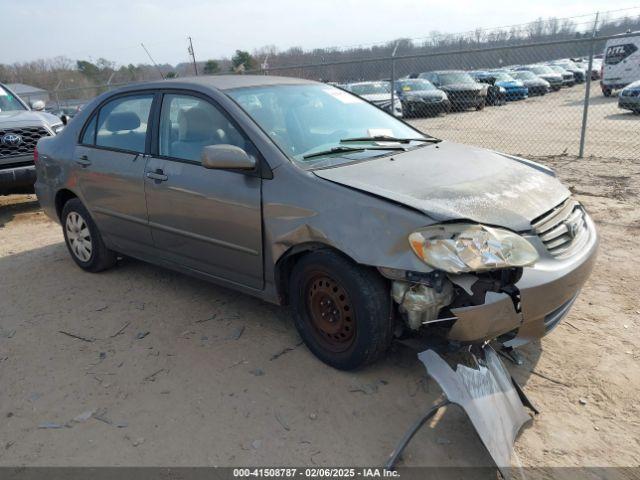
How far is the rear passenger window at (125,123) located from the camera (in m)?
4.10

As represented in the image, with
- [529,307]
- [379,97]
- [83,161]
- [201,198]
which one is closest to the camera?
[529,307]

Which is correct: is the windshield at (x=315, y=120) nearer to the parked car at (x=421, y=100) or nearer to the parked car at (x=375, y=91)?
the parked car at (x=375, y=91)

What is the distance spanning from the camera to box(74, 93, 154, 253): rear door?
4.09 m

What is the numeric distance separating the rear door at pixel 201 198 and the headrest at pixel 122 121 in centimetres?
38

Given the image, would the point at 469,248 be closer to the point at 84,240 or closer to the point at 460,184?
the point at 460,184

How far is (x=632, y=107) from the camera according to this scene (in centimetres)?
1527

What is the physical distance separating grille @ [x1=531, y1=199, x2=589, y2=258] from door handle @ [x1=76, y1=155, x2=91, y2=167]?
3.64m

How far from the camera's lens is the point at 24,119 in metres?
7.52

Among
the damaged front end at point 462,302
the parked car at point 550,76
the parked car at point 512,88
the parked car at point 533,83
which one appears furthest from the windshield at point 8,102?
the parked car at point 550,76

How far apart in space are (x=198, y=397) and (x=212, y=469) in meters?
0.60

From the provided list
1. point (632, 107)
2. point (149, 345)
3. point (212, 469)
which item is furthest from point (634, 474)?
point (632, 107)

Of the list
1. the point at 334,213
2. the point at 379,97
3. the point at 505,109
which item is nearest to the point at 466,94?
the point at 505,109

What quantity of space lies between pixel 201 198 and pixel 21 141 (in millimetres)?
5073

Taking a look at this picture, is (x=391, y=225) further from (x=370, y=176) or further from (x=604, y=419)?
(x=604, y=419)
